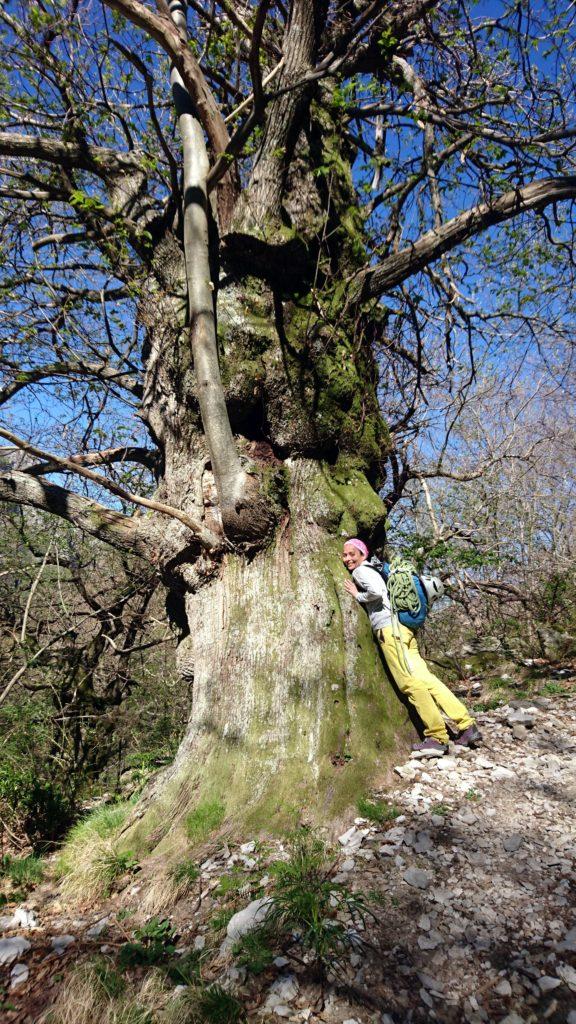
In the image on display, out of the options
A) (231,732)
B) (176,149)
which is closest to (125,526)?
(231,732)

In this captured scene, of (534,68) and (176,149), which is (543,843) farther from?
(176,149)

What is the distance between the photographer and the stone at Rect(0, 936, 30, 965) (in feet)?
7.75

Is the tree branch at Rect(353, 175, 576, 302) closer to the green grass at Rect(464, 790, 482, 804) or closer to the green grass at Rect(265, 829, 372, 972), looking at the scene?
the green grass at Rect(464, 790, 482, 804)

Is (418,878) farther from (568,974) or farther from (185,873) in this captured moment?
(185,873)

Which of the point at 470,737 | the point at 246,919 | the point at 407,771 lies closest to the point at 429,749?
the point at 407,771

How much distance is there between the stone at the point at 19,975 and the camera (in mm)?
2197

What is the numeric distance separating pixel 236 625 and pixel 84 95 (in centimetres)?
502

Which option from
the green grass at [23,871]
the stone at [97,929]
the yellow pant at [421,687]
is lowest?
the green grass at [23,871]

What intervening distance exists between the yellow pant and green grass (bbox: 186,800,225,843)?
57.6 inches

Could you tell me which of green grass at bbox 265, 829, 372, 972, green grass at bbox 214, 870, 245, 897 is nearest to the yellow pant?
green grass at bbox 265, 829, 372, 972

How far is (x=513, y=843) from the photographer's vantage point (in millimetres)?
2461

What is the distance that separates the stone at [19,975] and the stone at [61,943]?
5.4 inches

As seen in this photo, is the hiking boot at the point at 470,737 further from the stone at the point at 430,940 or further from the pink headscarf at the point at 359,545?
the stone at the point at 430,940

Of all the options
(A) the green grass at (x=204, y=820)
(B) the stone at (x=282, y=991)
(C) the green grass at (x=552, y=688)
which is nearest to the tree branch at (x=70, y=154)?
(A) the green grass at (x=204, y=820)
